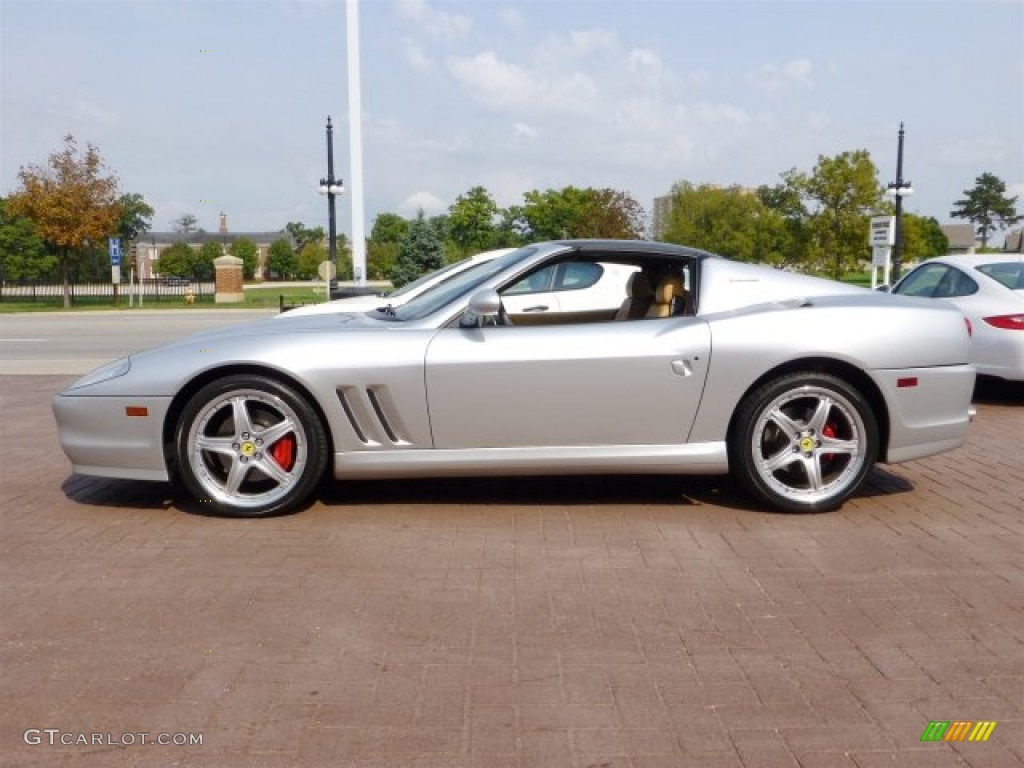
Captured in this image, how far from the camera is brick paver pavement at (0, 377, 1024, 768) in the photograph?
2600mm

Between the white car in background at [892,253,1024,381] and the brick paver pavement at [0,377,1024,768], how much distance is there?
3.36 m

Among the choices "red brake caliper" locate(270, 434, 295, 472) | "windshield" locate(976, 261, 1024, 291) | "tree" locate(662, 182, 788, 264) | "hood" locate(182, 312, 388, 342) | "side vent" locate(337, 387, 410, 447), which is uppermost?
"tree" locate(662, 182, 788, 264)

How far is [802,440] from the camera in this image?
4836mm

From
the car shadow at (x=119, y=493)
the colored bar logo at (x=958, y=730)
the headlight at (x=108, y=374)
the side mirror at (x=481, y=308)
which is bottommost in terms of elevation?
the car shadow at (x=119, y=493)

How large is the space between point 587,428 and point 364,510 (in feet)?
4.07

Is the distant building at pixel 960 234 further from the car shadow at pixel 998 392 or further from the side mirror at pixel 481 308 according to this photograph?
the side mirror at pixel 481 308

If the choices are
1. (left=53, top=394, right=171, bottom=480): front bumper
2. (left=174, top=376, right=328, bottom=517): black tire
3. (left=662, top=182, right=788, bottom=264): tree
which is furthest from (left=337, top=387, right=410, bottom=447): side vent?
(left=662, top=182, right=788, bottom=264): tree

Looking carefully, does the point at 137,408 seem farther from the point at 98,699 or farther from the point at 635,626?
the point at 635,626

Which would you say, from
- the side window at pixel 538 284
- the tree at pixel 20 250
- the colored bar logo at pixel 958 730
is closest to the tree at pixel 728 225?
the side window at pixel 538 284

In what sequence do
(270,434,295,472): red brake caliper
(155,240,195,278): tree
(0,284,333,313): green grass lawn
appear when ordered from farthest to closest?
(155,240,195,278): tree
(0,284,333,313): green grass lawn
(270,434,295,472): red brake caliper

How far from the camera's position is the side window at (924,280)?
30.2 ft

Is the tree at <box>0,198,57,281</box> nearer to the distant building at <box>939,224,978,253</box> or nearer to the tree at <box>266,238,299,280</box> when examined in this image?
the tree at <box>266,238,299,280</box>

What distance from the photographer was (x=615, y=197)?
45438mm

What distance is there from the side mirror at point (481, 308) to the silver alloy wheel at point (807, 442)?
1456 millimetres
